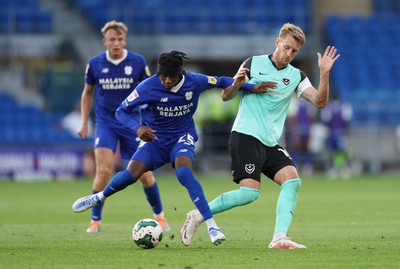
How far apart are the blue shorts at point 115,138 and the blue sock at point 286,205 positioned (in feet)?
10.1

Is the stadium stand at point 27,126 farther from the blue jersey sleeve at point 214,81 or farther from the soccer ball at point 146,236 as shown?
the soccer ball at point 146,236

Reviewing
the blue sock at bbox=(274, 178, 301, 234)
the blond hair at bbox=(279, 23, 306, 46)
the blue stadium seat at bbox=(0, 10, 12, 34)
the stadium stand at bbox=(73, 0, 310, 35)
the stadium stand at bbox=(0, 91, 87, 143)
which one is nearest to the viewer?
the blue sock at bbox=(274, 178, 301, 234)

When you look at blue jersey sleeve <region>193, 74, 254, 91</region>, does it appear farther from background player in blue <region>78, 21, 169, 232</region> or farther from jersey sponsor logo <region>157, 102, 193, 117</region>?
background player in blue <region>78, 21, 169, 232</region>

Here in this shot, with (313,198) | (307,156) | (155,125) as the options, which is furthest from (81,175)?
(155,125)

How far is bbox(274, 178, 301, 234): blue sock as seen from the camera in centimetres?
982

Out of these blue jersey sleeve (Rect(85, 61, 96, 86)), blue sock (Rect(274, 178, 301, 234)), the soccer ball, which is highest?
blue jersey sleeve (Rect(85, 61, 96, 86))

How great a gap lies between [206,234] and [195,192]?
2115 mm

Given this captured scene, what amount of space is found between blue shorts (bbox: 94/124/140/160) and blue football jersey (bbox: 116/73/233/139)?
1.97m

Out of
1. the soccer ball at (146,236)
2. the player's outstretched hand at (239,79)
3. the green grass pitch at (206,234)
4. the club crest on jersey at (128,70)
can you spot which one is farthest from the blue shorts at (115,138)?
the player's outstretched hand at (239,79)

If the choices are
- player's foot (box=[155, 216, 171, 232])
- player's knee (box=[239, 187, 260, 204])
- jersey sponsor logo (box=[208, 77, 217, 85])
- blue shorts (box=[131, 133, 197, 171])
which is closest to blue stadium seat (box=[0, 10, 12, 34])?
player's foot (box=[155, 216, 171, 232])

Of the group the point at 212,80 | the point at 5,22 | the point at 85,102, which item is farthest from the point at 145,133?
the point at 5,22

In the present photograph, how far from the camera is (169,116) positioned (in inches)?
411

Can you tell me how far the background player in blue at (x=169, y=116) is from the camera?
1007cm

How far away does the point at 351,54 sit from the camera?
1238 inches
